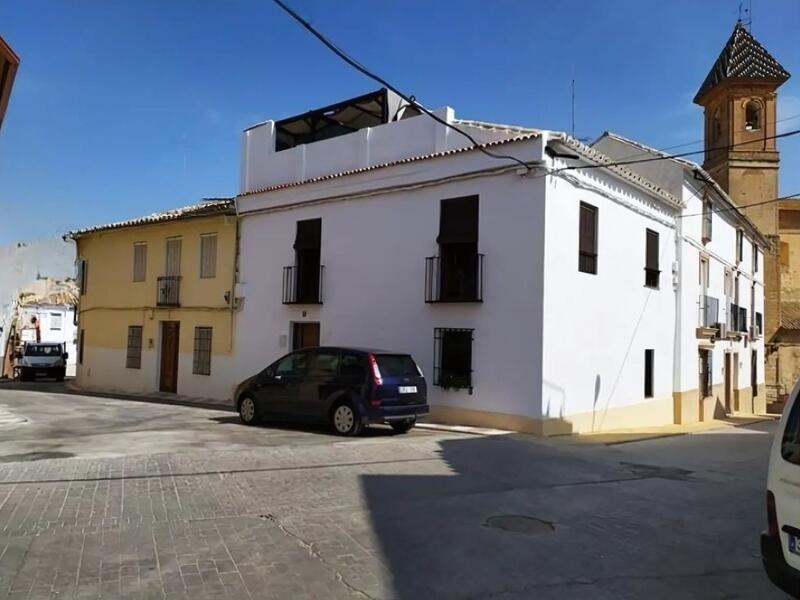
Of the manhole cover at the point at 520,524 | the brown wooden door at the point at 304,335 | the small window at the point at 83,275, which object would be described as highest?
the small window at the point at 83,275

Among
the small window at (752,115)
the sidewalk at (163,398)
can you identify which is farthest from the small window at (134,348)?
the small window at (752,115)

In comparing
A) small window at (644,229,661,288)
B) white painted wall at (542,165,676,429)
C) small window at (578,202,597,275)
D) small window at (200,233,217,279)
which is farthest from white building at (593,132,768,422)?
small window at (200,233,217,279)

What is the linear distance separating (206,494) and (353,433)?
4354 millimetres

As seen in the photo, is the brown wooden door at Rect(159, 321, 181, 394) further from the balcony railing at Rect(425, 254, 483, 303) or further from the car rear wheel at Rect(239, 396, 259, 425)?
the balcony railing at Rect(425, 254, 483, 303)

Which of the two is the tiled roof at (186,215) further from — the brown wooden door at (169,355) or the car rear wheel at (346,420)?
the car rear wheel at (346,420)

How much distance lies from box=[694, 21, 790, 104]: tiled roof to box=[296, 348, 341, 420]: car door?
1020 inches

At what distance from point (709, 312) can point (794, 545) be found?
18.5m

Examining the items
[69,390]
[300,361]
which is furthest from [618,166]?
[69,390]

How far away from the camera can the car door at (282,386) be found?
11578mm

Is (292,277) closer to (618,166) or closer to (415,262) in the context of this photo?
(415,262)

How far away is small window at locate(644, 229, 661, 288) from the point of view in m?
16.4

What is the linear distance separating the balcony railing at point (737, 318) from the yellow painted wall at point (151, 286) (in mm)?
17461

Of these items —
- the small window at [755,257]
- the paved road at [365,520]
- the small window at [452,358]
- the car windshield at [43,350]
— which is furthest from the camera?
the car windshield at [43,350]

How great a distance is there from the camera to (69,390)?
873 inches
